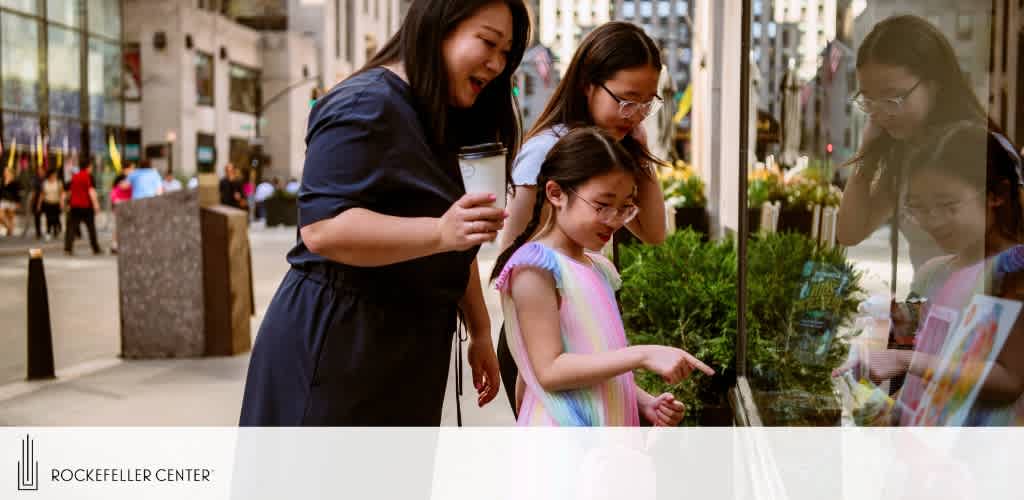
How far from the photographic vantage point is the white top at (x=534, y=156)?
284 centimetres

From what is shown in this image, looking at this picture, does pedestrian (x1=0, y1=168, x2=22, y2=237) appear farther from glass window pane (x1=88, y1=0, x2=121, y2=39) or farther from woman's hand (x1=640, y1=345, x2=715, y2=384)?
woman's hand (x1=640, y1=345, x2=715, y2=384)

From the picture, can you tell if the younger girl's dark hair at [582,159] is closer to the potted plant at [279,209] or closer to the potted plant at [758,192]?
the potted plant at [758,192]

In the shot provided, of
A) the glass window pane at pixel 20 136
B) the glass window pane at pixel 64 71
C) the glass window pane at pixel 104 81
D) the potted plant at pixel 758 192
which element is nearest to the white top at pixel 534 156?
the potted plant at pixel 758 192

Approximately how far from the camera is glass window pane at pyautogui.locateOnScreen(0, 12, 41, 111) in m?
34.6

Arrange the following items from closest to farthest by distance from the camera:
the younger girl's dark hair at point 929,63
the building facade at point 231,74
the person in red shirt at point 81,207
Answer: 1. the younger girl's dark hair at point 929,63
2. the person in red shirt at point 81,207
3. the building facade at point 231,74

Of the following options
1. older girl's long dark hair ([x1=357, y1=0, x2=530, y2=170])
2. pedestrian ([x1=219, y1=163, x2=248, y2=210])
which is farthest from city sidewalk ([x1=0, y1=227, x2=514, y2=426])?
pedestrian ([x1=219, y1=163, x2=248, y2=210])

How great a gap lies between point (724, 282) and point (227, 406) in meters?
3.07

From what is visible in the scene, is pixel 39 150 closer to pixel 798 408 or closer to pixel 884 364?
pixel 798 408

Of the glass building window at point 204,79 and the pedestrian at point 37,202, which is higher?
the glass building window at point 204,79

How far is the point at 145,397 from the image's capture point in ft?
24.0

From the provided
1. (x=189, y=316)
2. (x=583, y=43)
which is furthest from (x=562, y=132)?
(x=189, y=316)

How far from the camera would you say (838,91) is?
9.39 feet

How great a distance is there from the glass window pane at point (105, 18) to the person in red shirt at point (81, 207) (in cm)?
2161

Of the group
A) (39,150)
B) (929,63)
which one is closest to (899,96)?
(929,63)
